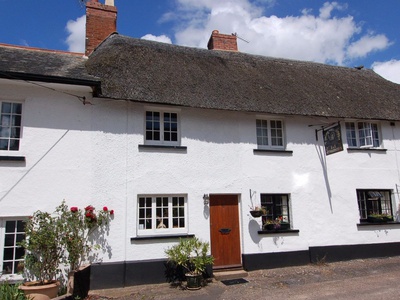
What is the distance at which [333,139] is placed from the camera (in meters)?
10.4

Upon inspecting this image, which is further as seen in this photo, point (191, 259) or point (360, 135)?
point (360, 135)

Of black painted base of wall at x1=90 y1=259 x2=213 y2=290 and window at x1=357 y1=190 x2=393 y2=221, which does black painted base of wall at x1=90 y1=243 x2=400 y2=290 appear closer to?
black painted base of wall at x1=90 y1=259 x2=213 y2=290

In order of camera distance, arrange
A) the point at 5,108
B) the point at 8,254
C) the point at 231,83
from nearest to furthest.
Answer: the point at 8,254, the point at 5,108, the point at 231,83

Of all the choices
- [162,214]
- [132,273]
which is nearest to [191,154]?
[162,214]

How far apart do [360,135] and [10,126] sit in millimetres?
11518

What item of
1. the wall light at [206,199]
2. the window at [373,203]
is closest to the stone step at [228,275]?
the wall light at [206,199]

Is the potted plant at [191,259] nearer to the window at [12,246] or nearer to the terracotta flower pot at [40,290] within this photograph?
the terracotta flower pot at [40,290]

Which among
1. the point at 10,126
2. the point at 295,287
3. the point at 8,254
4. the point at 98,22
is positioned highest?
the point at 98,22

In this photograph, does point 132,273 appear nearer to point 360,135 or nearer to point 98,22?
point 98,22

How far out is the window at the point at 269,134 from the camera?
11.1 metres

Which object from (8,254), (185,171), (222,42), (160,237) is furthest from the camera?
(222,42)

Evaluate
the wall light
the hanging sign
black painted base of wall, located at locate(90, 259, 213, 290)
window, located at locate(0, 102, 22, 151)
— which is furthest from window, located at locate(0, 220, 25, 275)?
the hanging sign

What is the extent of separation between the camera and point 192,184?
972cm

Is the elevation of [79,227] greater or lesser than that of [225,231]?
greater
